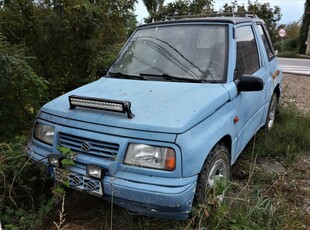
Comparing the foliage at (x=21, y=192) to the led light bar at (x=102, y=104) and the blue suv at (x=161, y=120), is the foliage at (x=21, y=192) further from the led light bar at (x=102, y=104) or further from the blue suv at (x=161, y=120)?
the led light bar at (x=102, y=104)

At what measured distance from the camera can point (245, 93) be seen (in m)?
3.50

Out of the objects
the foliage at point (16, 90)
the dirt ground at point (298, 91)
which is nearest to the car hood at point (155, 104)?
the foliage at point (16, 90)

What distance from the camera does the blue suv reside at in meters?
2.36

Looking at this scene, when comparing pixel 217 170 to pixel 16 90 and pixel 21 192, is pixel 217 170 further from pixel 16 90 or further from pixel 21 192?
pixel 16 90

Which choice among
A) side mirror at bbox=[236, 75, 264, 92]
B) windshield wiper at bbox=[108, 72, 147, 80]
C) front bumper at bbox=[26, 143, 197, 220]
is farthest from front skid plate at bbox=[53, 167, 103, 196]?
side mirror at bbox=[236, 75, 264, 92]

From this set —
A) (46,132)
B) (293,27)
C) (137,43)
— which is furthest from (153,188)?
(293,27)

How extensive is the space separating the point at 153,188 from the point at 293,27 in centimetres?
3647

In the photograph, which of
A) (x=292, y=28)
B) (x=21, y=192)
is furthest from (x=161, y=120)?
(x=292, y=28)

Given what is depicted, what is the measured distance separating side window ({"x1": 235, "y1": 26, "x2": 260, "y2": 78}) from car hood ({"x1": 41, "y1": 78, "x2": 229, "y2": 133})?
66cm

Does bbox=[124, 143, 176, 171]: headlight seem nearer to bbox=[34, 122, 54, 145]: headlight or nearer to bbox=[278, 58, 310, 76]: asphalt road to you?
bbox=[34, 122, 54, 145]: headlight

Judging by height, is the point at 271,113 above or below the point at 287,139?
above

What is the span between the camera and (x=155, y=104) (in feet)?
8.93

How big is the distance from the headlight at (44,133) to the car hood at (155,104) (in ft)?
0.48

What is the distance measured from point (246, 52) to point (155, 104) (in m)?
1.69
